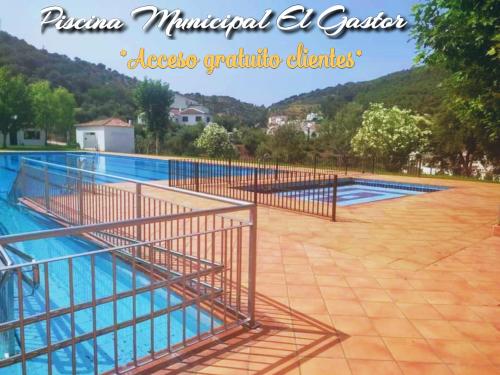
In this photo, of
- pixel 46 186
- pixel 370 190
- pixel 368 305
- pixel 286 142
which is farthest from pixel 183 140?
pixel 368 305

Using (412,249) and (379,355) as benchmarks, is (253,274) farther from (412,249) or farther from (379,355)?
(412,249)

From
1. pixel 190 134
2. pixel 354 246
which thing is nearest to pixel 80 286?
pixel 354 246

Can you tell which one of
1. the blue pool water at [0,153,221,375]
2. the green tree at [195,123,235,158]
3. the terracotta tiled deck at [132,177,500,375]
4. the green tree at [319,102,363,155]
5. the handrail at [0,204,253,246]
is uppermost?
the green tree at [319,102,363,155]

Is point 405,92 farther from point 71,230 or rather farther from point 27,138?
point 27,138

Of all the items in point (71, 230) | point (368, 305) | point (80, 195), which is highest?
point (71, 230)

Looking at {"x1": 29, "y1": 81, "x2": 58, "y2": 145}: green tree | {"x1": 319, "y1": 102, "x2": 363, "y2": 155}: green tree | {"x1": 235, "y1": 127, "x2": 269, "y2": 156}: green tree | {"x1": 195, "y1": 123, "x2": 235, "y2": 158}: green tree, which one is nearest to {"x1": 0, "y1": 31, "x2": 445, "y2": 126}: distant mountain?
{"x1": 319, "y1": 102, "x2": 363, "y2": 155}: green tree

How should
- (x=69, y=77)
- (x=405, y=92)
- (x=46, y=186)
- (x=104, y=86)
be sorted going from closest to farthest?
(x=46, y=186)
(x=405, y=92)
(x=69, y=77)
(x=104, y=86)

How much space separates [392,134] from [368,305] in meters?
21.4

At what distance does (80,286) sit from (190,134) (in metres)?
30.6

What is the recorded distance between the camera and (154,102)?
2803cm

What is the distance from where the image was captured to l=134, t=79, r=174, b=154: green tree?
91.5ft

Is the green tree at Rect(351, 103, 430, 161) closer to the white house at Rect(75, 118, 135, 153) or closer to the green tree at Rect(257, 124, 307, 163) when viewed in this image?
the green tree at Rect(257, 124, 307, 163)

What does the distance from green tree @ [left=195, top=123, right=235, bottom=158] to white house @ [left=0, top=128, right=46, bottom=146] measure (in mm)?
19633

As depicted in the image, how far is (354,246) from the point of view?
17.6ft
